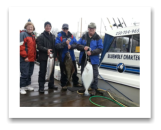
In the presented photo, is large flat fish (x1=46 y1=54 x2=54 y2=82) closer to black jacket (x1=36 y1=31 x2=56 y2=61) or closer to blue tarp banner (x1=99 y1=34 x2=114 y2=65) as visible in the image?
black jacket (x1=36 y1=31 x2=56 y2=61)

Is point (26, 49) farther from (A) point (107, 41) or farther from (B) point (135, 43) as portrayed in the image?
(B) point (135, 43)

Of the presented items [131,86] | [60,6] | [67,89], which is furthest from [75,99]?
[60,6]

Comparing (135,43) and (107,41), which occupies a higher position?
(107,41)

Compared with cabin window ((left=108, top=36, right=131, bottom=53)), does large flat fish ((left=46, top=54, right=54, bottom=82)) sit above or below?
below

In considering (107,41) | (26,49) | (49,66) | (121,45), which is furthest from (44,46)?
(121,45)

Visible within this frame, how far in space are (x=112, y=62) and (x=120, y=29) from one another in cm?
121

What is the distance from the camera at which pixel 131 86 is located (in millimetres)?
3848

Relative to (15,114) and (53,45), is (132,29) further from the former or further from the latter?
(15,114)

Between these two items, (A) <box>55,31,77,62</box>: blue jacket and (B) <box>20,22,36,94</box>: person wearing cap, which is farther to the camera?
(A) <box>55,31,77,62</box>: blue jacket

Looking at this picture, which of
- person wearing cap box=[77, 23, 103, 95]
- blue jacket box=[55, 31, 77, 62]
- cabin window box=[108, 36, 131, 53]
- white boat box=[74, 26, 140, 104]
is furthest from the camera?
cabin window box=[108, 36, 131, 53]

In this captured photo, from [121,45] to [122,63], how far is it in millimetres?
646

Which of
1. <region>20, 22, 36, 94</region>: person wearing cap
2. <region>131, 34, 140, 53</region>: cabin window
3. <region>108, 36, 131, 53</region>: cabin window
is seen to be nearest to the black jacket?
<region>20, 22, 36, 94</region>: person wearing cap

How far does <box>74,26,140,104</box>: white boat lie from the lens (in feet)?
12.8

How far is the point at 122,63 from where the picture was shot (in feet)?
14.0
